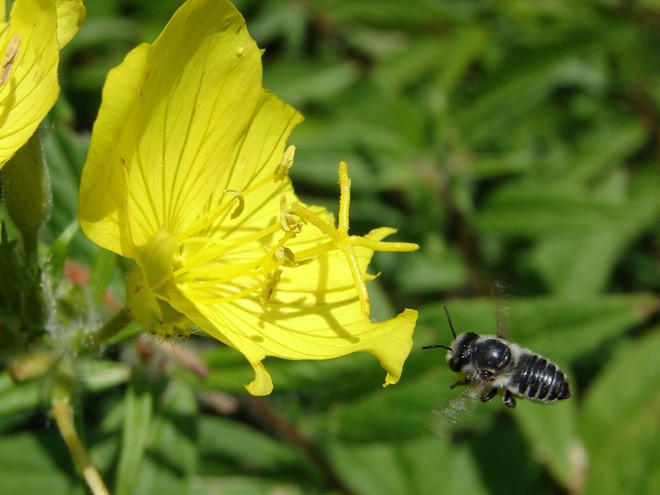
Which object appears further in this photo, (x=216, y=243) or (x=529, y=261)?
(x=529, y=261)

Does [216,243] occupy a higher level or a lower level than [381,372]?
higher

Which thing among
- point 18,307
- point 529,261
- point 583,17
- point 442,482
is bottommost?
point 442,482

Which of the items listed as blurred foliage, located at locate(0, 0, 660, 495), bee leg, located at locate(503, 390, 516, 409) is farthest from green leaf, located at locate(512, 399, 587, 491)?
bee leg, located at locate(503, 390, 516, 409)

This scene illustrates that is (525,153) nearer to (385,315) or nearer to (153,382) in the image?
(385,315)

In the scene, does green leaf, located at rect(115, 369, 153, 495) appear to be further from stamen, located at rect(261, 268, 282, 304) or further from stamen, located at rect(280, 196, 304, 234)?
stamen, located at rect(280, 196, 304, 234)

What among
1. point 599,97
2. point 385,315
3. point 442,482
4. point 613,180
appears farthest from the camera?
point 599,97

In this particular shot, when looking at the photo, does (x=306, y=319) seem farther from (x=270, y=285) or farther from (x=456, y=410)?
(x=456, y=410)

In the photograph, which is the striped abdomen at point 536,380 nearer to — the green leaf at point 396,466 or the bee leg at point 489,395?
the bee leg at point 489,395

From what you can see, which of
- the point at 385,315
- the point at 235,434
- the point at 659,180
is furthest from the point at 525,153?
the point at 235,434
